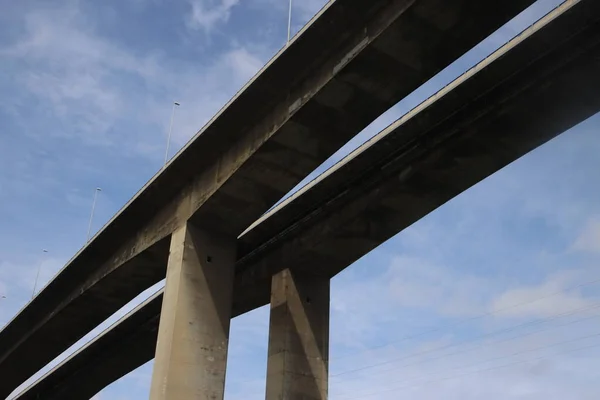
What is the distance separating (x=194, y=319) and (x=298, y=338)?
16.0 feet

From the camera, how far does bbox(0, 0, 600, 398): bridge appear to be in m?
14.4

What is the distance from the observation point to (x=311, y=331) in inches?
880

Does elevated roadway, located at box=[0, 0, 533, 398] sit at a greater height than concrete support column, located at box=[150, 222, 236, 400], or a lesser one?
greater

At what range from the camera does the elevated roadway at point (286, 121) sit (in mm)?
13727

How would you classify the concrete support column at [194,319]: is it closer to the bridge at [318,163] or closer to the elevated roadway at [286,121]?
the bridge at [318,163]

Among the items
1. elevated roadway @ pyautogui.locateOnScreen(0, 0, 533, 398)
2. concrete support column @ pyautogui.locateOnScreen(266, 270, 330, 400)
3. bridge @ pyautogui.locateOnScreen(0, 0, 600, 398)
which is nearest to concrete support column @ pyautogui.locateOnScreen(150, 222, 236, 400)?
bridge @ pyautogui.locateOnScreen(0, 0, 600, 398)

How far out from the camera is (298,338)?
72.0ft

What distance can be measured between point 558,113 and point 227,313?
34.2 ft

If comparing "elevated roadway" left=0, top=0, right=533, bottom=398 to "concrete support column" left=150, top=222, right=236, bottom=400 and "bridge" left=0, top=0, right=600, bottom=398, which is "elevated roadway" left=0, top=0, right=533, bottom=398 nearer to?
"bridge" left=0, top=0, right=600, bottom=398

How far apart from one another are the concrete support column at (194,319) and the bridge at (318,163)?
4cm

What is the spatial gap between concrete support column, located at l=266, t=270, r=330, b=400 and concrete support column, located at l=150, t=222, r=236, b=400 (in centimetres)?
319

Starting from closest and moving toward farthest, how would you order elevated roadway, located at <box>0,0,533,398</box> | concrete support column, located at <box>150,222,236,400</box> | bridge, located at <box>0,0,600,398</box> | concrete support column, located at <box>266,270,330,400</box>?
elevated roadway, located at <box>0,0,533,398</box> → bridge, located at <box>0,0,600,398</box> → concrete support column, located at <box>150,222,236,400</box> → concrete support column, located at <box>266,270,330,400</box>

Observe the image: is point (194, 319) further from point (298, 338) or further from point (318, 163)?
point (318, 163)

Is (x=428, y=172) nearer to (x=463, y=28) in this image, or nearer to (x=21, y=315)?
(x=463, y=28)
